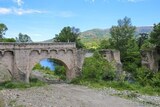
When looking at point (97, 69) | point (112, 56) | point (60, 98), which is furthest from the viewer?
point (112, 56)

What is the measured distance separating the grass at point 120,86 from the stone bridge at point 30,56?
3.19 meters

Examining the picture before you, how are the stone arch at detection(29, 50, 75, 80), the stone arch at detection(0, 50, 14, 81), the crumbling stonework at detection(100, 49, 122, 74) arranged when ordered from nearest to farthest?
the stone arch at detection(0, 50, 14, 81), the stone arch at detection(29, 50, 75, 80), the crumbling stonework at detection(100, 49, 122, 74)

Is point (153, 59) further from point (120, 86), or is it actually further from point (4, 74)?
point (4, 74)

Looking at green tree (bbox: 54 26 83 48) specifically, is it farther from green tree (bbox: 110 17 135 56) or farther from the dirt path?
the dirt path

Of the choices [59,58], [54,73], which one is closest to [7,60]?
[59,58]

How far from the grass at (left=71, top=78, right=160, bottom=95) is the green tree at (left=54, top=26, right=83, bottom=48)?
82.6ft

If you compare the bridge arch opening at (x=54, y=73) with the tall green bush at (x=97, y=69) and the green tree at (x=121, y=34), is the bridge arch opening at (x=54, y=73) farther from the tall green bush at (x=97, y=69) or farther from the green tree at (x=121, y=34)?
the green tree at (x=121, y=34)

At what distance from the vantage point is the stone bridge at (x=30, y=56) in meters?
47.1

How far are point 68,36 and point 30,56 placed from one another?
28271mm

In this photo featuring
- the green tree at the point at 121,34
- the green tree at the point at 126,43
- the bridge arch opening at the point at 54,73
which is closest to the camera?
the bridge arch opening at the point at 54,73

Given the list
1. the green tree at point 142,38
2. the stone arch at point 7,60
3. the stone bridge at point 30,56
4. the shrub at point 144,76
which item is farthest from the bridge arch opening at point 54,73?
the green tree at point 142,38

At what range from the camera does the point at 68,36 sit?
251 feet

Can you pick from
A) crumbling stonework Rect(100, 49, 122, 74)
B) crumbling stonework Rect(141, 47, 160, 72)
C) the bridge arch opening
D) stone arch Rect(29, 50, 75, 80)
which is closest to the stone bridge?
stone arch Rect(29, 50, 75, 80)

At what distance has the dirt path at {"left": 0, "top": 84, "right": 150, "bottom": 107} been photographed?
35000 millimetres
